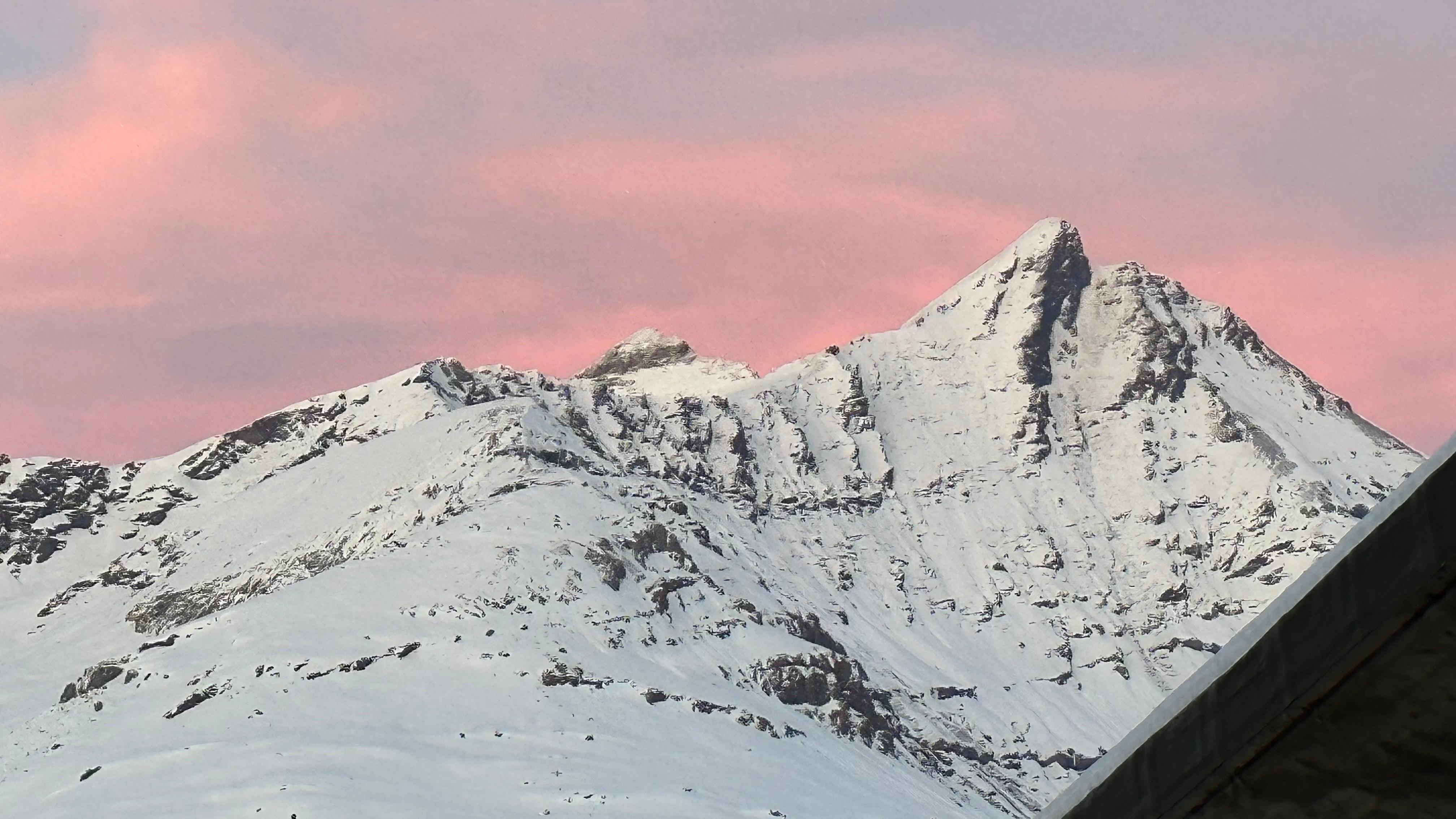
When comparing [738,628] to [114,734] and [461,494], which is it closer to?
[461,494]

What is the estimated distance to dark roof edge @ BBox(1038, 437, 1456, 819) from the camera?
128 inches

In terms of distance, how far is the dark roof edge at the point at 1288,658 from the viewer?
325 centimetres

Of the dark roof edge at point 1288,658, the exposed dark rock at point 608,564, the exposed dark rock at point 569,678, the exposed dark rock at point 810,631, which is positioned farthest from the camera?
the exposed dark rock at point 810,631

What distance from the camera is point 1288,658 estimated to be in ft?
11.1

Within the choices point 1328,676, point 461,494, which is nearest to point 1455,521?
point 1328,676

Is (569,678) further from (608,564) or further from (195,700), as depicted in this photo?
(608,564)

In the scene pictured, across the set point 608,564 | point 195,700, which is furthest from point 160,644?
point 608,564

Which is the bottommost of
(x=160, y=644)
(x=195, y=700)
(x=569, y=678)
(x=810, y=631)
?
(x=195, y=700)

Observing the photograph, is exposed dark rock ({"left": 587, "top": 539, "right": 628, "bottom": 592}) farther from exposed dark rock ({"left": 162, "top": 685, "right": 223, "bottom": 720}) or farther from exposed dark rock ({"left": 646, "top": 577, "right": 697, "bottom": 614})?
exposed dark rock ({"left": 162, "top": 685, "right": 223, "bottom": 720})

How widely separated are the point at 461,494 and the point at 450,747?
7432 centimetres

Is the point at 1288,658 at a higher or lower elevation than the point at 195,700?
lower

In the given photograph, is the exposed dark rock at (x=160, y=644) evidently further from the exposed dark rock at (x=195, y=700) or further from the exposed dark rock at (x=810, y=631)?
the exposed dark rock at (x=810, y=631)

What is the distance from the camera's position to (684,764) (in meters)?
122

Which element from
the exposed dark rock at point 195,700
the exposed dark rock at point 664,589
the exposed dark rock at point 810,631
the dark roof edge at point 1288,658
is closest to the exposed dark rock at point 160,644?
the exposed dark rock at point 195,700
